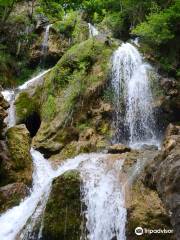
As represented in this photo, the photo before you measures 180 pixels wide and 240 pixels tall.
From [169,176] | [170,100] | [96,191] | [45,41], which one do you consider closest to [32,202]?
[96,191]

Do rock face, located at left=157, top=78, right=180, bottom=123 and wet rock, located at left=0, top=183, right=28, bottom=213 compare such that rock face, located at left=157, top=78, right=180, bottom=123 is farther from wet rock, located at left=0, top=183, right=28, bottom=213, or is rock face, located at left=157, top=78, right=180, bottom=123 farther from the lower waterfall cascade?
wet rock, located at left=0, top=183, right=28, bottom=213

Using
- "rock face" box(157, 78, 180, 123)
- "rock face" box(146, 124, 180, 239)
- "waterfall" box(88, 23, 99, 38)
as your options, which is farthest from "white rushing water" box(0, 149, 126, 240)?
"waterfall" box(88, 23, 99, 38)

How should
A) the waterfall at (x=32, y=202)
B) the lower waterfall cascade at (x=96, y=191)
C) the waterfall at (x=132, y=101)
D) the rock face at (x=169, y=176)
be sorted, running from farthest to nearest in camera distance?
1. the waterfall at (x=132, y=101)
2. the waterfall at (x=32, y=202)
3. the lower waterfall cascade at (x=96, y=191)
4. the rock face at (x=169, y=176)

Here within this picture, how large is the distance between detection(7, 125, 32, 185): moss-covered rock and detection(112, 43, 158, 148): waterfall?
3.80 metres

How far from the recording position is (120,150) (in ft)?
41.5

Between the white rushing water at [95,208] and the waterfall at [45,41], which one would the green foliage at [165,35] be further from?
the white rushing water at [95,208]

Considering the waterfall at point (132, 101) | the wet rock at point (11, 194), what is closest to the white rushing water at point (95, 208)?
the wet rock at point (11, 194)

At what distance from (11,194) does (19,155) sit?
1.61 meters

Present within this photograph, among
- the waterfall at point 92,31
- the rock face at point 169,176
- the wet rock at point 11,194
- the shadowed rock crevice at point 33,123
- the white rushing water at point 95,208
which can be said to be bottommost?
the shadowed rock crevice at point 33,123

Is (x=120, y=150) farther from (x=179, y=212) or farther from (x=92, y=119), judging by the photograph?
(x=179, y=212)

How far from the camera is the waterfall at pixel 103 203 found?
8547 millimetres

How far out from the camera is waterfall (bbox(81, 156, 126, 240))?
855cm

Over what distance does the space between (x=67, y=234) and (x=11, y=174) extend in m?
3.67

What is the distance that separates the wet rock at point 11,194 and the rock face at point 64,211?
2.10 metres
